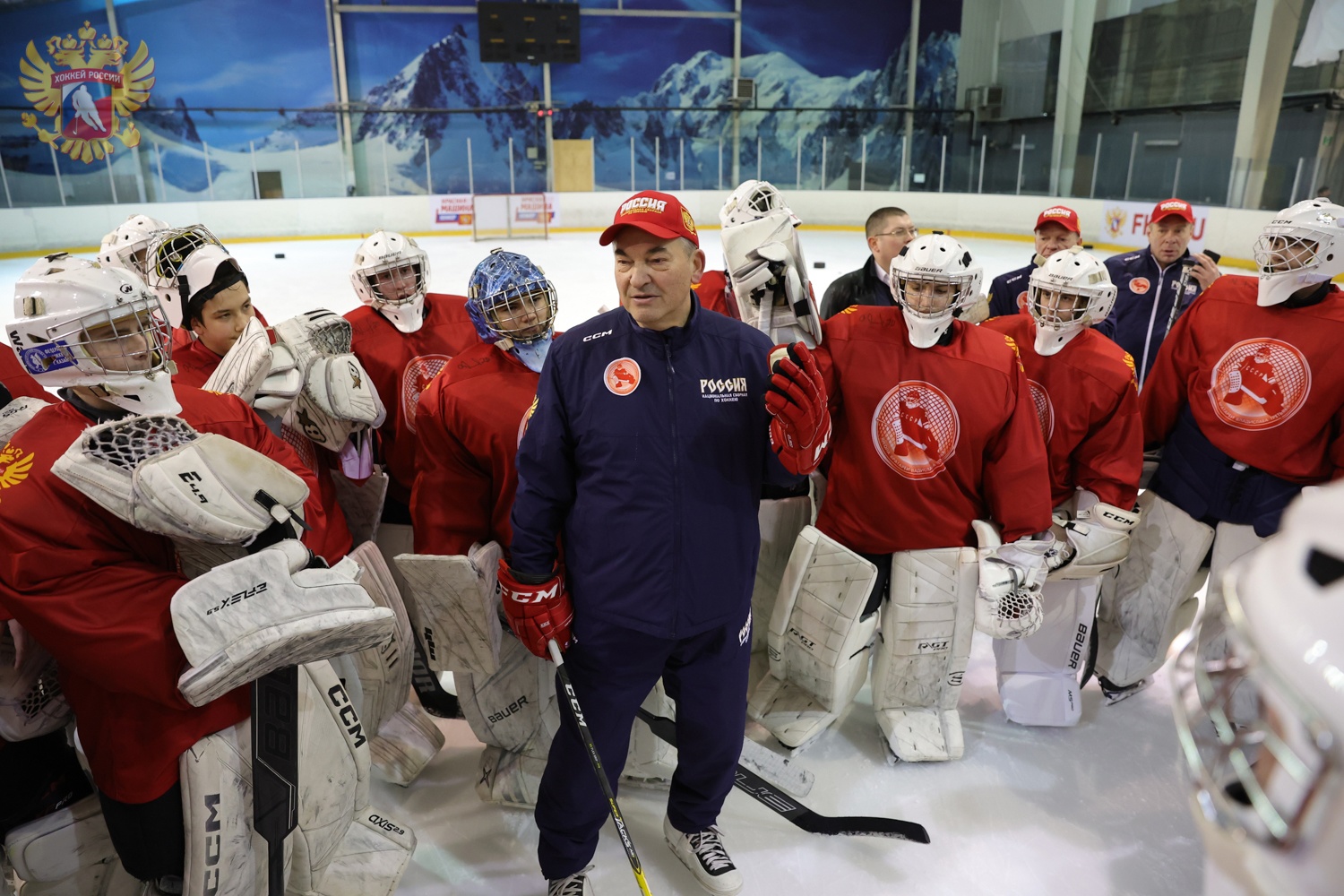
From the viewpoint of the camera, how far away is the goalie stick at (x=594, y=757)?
1.92m

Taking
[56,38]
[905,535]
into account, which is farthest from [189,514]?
[56,38]

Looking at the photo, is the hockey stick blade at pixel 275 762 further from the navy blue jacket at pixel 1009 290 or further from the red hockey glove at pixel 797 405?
the navy blue jacket at pixel 1009 290

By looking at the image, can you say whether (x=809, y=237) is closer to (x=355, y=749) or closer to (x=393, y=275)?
(x=393, y=275)

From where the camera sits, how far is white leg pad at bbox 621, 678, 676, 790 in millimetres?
2637

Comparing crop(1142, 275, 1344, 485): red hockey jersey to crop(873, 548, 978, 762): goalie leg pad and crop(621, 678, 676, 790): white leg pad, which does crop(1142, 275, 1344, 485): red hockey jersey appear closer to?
crop(873, 548, 978, 762): goalie leg pad

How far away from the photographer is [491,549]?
2.31 m

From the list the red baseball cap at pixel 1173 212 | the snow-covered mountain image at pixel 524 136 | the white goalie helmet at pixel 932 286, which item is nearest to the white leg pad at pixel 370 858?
the white goalie helmet at pixel 932 286

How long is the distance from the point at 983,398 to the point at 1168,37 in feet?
46.2

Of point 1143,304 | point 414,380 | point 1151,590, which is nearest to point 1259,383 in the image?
point 1151,590

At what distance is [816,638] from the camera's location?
2.76m

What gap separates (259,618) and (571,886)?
116 centimetres

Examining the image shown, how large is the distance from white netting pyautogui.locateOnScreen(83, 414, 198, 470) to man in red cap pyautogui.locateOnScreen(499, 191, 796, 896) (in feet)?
2.35

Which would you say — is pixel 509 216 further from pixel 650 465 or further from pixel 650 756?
pixel 650 465

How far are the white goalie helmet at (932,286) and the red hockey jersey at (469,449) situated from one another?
1124 millimetres
